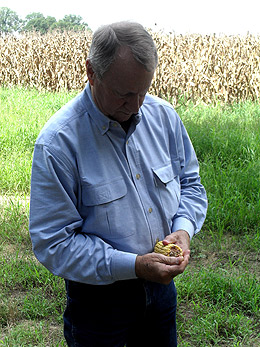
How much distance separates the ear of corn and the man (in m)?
0.03

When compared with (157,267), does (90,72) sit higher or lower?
higher

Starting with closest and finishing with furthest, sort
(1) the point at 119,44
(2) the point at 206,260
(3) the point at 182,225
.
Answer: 1. (1) the point at 119,44
2. (3) the point at 182,225
3. (2) the point at 206,260

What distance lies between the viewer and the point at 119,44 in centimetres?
172

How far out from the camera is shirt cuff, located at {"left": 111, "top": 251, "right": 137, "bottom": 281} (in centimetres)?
188

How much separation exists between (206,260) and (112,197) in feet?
8.84

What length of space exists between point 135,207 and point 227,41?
10750 millimetres

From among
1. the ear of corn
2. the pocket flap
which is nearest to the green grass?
the ear of corn

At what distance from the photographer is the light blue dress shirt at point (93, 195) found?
1.83 metres

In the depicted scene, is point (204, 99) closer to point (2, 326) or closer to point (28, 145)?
point (28, 145)

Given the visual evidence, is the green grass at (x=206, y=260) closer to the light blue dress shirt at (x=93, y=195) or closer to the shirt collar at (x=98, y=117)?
the light blue dress shirt at (x=93, y=195)

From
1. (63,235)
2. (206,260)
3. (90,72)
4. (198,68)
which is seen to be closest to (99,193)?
(63,235)

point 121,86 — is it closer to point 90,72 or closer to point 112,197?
point 90,72

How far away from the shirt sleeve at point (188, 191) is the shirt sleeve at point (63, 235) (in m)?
0.40

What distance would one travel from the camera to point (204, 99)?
36.1 feet
